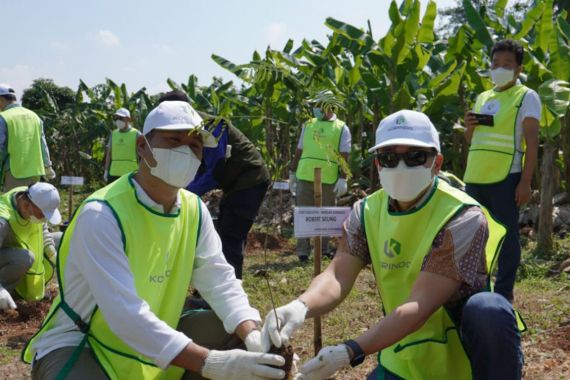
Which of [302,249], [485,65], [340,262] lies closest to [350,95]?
[485,65]

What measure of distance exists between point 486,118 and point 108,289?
331cm

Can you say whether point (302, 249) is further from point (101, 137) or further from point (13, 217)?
point (101, 137)

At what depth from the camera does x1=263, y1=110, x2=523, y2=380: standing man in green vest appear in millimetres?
2205

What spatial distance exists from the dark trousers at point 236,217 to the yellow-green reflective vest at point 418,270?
2423 mm

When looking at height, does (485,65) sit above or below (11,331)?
above

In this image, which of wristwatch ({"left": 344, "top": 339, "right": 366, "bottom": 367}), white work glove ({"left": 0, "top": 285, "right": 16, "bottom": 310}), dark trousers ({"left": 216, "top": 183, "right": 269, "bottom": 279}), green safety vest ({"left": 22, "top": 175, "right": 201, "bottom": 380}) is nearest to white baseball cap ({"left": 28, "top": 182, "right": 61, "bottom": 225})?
white work glove ({"left": 0, "top": 285, "right": 16, "bottom": 310})

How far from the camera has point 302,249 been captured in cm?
726

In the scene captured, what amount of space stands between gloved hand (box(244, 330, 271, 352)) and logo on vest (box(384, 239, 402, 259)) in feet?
1.91

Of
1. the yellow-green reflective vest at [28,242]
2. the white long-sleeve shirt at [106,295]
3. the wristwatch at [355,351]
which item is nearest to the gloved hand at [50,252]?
the yellow-green reflective vest at [28,242]

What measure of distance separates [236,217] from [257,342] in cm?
259

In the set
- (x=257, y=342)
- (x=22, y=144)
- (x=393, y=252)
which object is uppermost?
(x=393, y=252)

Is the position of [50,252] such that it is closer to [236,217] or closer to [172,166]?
[236,217]

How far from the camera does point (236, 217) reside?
16.0 feet

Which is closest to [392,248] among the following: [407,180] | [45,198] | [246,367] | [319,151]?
[407,180]
